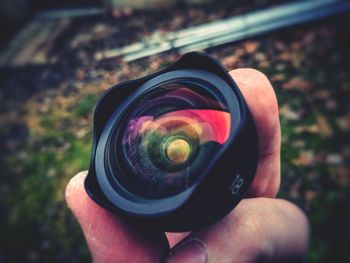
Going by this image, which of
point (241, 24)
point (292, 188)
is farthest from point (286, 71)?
point (292, 188)

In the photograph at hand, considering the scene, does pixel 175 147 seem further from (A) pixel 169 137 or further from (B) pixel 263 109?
(B) pixel 263 109

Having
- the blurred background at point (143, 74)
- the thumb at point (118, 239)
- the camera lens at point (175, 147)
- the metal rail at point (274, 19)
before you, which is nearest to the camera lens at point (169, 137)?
the camera lens at point (175, 147)

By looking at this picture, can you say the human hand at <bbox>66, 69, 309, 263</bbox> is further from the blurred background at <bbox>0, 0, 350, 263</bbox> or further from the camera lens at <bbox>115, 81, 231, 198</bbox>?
the blurred background at <bbox>0, 0, 350, 263</bbox>

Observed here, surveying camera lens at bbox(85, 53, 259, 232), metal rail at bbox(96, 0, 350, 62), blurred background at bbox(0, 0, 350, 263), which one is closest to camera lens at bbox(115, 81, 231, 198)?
camera lens at bbox(85, 53, 259, 232)

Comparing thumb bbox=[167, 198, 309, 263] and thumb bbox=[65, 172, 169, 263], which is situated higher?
thumb bbox=[65, 172, 169, 263]

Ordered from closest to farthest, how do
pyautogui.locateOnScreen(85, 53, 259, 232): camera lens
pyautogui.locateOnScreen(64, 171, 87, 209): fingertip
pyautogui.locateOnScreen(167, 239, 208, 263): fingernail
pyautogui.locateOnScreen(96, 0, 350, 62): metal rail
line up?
pyautogui.locateOnScreen(85, 53, 259, 232): camera lens
pyautogui.locateOnScreen(167, 239, 208, 263): fingernail
pyautogui.locateOnScreen(64, 171, 87, 209): fingertip
pyautogui.locateOnScreen(96, 0, 350, 62): metal rail

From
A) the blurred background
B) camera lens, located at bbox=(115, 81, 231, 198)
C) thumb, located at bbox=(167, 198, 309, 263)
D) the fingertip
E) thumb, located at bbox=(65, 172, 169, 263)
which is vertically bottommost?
the blurred background
